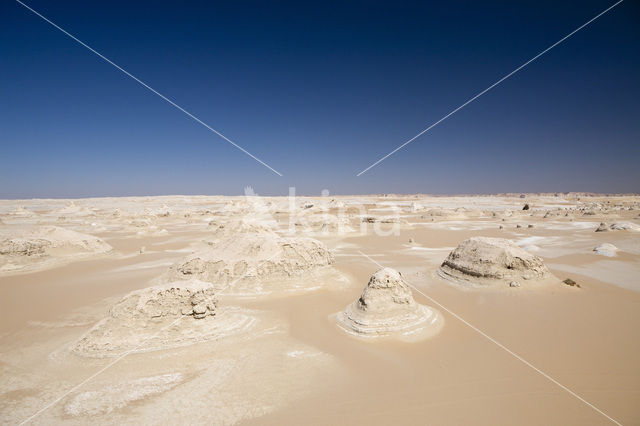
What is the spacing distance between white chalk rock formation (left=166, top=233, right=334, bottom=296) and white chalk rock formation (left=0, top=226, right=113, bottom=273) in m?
8.30

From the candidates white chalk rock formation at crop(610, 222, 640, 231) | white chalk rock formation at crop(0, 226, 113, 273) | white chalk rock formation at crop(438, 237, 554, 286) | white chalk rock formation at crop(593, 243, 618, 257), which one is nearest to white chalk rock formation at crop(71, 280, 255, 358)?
white chalk rock formation at crop(438, 237, 554, 286)

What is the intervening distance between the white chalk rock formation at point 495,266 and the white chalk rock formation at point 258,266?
4.94m

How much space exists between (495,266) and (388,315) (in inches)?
219

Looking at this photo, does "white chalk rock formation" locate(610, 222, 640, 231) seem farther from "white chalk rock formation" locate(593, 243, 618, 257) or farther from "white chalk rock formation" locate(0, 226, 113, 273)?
"white chalk rock formation" locate(0, 226, 113, 273)

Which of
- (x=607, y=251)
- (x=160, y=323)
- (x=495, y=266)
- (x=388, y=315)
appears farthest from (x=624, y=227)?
(x=160, y=323)

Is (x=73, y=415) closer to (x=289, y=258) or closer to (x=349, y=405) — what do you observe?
(x=349, y=405)

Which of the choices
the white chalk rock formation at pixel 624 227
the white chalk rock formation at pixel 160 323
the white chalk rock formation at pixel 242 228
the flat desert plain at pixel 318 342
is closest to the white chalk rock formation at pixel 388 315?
the flat desert plain at pixel 318 342

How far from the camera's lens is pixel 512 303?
8.17 metres

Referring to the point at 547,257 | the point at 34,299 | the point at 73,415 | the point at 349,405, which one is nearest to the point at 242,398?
the point at 349,405

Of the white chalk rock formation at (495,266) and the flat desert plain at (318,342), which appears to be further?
the white chalk rock formation at (495,266)

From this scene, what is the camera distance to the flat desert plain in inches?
164

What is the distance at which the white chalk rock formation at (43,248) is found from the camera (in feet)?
41.8

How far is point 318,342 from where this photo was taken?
6.07 metres

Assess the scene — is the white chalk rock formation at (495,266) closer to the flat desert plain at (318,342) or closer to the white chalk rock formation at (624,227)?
the flat desert plain at (318,342)
